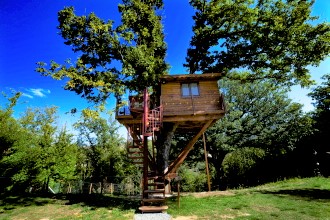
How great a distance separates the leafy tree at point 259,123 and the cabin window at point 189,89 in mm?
12116

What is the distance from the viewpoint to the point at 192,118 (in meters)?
16.2

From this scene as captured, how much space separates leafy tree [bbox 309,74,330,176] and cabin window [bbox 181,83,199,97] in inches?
779

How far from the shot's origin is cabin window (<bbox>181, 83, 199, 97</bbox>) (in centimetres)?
1748

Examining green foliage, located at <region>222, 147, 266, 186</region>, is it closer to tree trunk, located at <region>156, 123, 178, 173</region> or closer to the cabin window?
the cabin window

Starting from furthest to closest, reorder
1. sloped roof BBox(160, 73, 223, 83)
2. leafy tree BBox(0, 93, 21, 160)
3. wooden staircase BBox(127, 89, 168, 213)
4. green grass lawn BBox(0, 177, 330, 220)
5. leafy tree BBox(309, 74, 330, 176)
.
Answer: leafy tree BBox(309, 74, 330, 176), leafy tree BBox(0, 93, 21, 160), sloped roof BBox(160, 73, 223, 83), wooden staircase BBox(127, 89, 168, 213), green grass lawn BBox(0, 177, 330, 220)

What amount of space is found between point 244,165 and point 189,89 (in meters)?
24.5

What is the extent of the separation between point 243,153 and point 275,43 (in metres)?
23.5

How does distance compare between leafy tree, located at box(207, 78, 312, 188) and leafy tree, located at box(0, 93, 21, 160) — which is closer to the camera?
leafy tree, located at box(0, 93, 21, 160)

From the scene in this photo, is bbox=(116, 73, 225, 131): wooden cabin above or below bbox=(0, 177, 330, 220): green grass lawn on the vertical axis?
above

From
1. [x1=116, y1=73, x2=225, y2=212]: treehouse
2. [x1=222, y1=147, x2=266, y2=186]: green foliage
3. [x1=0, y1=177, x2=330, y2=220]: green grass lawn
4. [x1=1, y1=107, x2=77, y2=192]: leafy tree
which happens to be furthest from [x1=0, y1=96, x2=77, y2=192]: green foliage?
[x1=222, y1=147, x2=266, y2=186]: green foliage

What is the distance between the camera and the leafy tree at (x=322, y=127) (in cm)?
2816

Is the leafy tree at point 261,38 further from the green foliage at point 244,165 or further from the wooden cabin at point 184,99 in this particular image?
the green foliage at point 244,165

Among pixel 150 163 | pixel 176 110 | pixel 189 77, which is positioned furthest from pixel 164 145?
pixel 189 77

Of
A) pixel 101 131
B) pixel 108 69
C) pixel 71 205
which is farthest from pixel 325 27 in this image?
pixel 101 131
